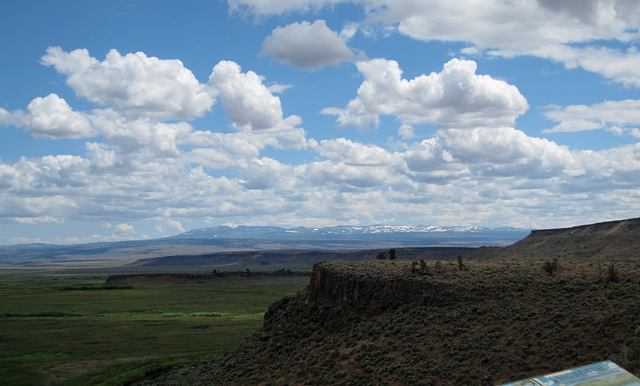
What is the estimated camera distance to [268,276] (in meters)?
160

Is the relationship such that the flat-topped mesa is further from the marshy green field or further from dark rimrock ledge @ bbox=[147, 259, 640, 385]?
the marshy green field

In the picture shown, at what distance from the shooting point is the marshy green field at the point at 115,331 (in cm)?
4650

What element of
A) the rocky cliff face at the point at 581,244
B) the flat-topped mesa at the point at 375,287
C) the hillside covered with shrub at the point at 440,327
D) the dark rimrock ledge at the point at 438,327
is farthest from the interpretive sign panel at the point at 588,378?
the rocky cliff face at the point at 581,244

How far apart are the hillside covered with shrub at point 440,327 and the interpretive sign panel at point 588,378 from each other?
6.18 meters

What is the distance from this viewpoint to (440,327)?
1225 inches

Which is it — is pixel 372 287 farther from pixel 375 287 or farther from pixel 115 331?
pixel 115 331

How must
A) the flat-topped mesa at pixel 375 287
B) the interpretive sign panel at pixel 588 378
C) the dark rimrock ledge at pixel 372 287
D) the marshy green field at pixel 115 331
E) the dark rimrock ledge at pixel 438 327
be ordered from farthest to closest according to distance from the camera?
the marshy green field at pixel 115 331, the dark rimrock ledge at pixel 372 287, the flat-topped mesa at pixel 375 287, the dark rimrock ledge at pixel 438 327, the interpretive sign panel at pixel 588 378

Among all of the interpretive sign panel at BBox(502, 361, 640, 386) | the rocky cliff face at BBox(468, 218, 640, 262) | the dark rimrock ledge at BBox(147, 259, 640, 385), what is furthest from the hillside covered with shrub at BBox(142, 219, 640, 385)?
the rocky cliff face at BBox(468, 218, 640, 262)

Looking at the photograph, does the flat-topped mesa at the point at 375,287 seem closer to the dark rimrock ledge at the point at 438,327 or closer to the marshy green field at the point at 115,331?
the dark rimrock ledge at the point at 438,327

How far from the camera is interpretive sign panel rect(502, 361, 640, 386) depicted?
572 inches

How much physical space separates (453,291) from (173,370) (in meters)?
24.2

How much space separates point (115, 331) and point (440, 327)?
4858 cm

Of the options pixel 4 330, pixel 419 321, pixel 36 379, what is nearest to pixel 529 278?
pixel 419 321

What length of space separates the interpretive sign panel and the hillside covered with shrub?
6180 millimetres
